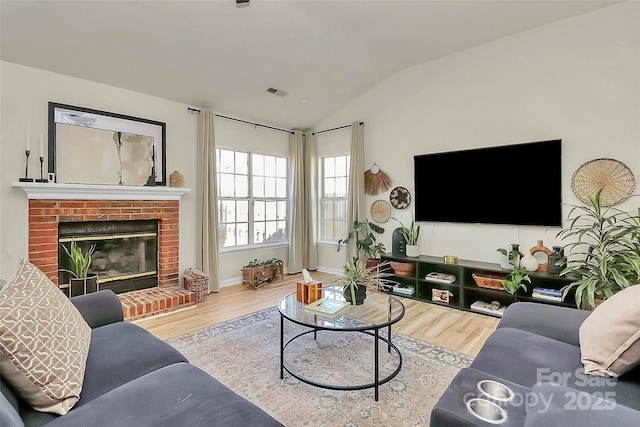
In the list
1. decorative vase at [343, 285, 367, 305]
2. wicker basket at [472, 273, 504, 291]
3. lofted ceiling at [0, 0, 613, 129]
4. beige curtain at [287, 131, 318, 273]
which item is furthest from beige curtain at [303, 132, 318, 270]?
decorative vase at [343, 285, 367, 305]

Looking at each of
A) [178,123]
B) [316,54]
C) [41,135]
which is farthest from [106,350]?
[316,54]

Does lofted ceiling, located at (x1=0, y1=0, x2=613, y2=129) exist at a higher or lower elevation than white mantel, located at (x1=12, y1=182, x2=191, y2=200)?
higher

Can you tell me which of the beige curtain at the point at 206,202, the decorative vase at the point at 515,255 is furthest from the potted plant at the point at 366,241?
the beige curtain at the point at 206,202

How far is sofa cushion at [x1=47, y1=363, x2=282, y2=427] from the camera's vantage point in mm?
1045

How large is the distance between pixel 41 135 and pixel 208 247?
2.03m

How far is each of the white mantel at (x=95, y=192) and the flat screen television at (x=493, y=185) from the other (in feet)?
10.1

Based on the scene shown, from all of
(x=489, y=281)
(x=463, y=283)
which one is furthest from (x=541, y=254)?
(x=463, y=283)

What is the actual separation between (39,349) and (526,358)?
6.55 feet

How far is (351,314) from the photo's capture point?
7.09 ft

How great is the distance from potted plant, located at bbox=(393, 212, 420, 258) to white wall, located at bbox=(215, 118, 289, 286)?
2102 millimetres

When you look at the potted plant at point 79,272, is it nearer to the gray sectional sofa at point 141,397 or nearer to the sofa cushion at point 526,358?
the gray sectional sofa at point 141,397

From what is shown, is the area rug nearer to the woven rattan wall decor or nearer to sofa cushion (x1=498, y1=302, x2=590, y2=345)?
sofa cushion (x1=498, y1=302, x2=590, y2=345)

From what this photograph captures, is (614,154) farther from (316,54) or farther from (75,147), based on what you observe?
(75,147)

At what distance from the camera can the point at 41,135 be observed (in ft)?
9.82
